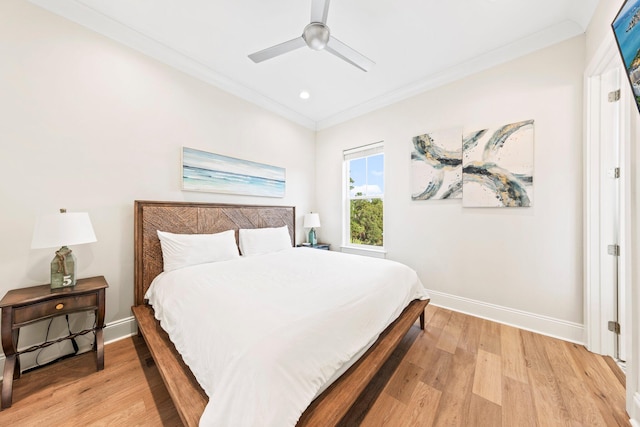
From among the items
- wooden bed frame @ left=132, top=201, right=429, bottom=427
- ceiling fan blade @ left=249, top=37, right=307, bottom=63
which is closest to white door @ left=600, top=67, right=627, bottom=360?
wooden bed frame @ left=132, top=201, right=429, bottom=427

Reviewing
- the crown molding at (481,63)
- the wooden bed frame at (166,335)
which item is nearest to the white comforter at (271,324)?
the wooden bed frame at (166,335)

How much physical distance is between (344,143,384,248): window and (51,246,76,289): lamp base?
3226mm

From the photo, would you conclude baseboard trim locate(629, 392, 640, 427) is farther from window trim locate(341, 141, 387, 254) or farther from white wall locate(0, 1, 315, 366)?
white wall locate(0, 1, 315, 366)

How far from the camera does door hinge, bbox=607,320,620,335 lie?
1.84 metres

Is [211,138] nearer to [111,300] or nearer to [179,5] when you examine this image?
[179,5]

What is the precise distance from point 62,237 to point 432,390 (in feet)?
8.99

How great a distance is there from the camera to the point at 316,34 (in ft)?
5.86

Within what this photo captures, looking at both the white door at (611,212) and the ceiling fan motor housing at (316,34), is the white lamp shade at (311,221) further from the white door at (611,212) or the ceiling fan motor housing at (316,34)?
the white door at (611,212)

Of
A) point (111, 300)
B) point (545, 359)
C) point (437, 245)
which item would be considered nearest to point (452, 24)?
point (437, 245)

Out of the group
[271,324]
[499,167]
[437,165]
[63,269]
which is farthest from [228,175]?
[499,167]

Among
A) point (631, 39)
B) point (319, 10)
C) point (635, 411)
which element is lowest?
point (635, 411)

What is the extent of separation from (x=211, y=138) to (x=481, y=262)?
11.6ft

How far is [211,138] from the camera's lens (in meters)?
2.87

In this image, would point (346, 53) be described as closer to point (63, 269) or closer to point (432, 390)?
point (432, 390)
